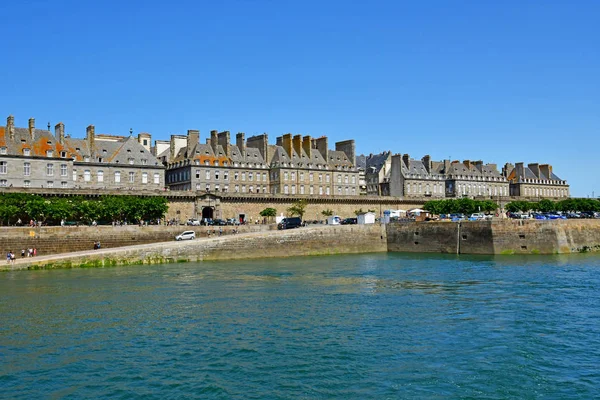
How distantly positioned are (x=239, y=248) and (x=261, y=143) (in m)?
37.7

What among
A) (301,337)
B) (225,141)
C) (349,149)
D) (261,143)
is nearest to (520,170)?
(349,149)

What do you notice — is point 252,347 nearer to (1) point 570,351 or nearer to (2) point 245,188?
(1) point 570,351

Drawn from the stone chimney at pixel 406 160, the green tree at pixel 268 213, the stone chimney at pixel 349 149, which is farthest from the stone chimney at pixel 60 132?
the stone chimney at pixel 406 160

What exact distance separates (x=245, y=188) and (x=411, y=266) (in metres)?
42.7

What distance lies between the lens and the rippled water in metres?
16.4

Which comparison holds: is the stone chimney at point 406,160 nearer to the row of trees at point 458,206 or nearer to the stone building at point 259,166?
the stone building at point 259,166

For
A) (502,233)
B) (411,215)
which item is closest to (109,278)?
(502,233)

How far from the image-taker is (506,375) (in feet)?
56.1

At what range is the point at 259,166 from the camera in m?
86.0

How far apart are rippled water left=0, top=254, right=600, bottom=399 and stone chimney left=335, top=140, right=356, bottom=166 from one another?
58560mm

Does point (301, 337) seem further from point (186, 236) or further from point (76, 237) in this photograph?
point (186, 236)

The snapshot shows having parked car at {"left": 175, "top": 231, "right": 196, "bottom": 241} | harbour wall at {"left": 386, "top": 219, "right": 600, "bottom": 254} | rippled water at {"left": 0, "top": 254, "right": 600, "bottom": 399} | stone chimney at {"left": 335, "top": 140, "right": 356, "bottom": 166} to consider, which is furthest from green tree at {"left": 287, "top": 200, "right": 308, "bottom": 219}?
rippled water at {"left": 0, "top": 254, "right": 600, "bottom": 399}

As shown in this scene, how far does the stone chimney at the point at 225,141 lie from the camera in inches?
3285

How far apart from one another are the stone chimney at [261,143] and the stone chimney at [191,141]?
9.70 metres
